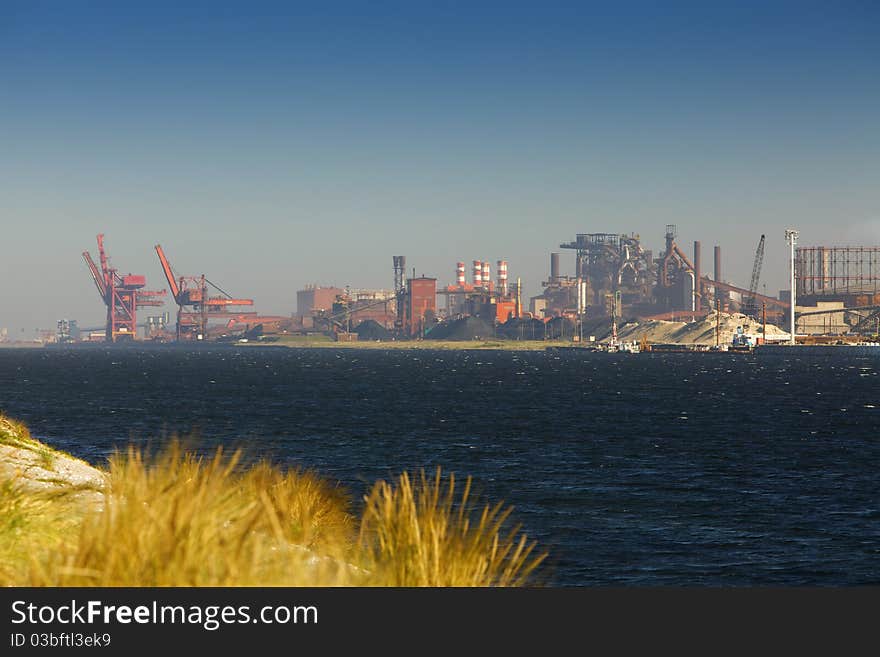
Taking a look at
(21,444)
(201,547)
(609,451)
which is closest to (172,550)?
(201,547)

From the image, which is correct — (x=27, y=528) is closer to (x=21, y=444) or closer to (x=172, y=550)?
(x=172, y=550)

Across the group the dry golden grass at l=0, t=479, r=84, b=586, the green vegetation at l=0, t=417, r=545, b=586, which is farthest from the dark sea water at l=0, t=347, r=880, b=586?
the green vegetation at l=0, t=417, r=545, b=586

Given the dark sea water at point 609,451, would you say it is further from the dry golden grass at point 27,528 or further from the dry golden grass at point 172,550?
the dry golden grass at point 172,550

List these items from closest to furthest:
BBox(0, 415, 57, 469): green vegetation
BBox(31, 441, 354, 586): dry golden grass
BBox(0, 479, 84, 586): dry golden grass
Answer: BBox(31, 441, 354, 586): dry golden grass
BBox(0, 479, 84, 586): dry golden grass
BBox(0, 415, 57, 469): green vegetation

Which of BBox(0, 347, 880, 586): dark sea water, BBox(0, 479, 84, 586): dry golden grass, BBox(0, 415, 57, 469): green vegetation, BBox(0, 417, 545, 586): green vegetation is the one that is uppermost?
BBox(0, 417, 545, 586): green vegetation

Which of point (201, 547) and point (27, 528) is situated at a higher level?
point (201, 547)

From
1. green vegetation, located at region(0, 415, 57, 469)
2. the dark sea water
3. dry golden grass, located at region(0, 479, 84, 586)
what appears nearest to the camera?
dry golden grass, located at region(0, 479, 84, 586)

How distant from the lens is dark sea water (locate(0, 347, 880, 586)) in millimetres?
24344

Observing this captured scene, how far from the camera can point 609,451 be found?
149 feet

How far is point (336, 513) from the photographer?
21.2 m

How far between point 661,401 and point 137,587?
75607 millimetres

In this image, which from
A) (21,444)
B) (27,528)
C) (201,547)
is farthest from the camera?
(21,444)

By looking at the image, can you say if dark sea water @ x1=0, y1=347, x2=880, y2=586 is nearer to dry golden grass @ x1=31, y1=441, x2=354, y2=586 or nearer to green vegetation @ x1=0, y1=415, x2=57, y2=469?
green vegetation @ x1=0, y1=415, x2=57, y2=469

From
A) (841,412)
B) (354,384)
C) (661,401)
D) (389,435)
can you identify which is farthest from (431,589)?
(354,384)
